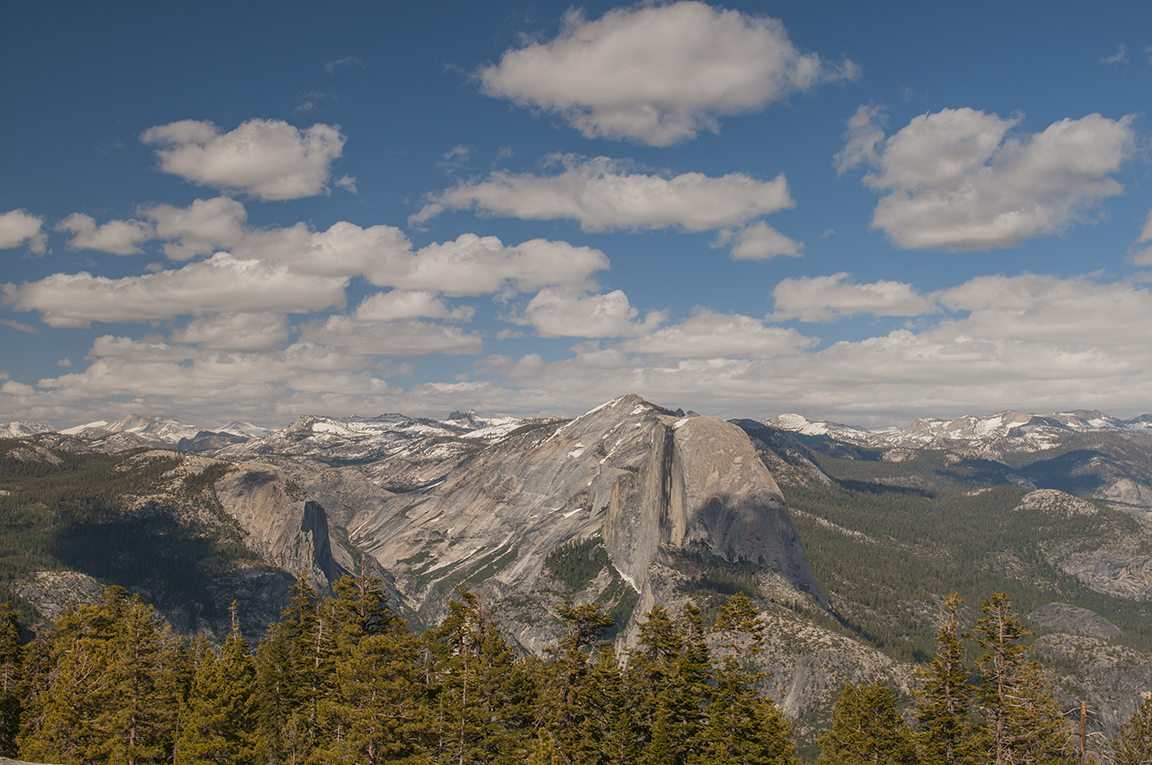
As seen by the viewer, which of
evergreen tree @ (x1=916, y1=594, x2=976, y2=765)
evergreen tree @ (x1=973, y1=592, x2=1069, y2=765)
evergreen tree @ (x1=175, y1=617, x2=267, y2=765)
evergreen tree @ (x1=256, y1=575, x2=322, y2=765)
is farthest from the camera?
evergreen tree @ (x1=256, y1=575, x2=322, y2=765)

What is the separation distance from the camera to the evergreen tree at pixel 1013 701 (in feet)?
155

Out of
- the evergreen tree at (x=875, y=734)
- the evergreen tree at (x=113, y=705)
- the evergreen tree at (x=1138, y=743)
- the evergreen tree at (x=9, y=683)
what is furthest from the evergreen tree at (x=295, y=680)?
the evergreen tree at (x=1138, y=743)

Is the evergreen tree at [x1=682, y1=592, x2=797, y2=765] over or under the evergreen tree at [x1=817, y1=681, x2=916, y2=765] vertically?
over

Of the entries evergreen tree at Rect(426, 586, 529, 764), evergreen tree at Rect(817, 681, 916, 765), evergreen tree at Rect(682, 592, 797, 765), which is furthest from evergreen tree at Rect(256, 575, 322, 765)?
evergreen tree at Rect(817, 681, 916, 765)

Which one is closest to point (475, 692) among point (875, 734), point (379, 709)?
point (379, 709)

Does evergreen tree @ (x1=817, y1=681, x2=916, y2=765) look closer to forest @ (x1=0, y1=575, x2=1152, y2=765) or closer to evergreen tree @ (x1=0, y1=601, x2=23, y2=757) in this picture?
forest @ (x1=0, y1=575, x2=1152, y2=765)

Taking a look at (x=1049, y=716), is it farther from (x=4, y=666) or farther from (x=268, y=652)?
(x=4, y=666)

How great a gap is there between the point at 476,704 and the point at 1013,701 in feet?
118

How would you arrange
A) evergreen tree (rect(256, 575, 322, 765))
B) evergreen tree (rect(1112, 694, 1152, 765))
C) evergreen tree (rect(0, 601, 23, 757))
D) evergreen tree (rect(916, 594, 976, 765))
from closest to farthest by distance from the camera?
evergreen tree (rect(916, 594, 976, 765)), evergreen tree (rect(256, 575, 322, 765)), evergreen tree (rect(0, 601, 23, 757)), evergreen tree (rect(1112, 694, 1152, 765))

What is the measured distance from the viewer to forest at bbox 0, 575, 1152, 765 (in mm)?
46469

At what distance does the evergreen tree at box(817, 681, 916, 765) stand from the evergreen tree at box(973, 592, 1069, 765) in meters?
8.00

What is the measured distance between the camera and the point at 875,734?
5791cm

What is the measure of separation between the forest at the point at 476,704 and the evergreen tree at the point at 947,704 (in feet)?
0.42

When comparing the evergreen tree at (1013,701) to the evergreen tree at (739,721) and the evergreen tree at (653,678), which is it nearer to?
the evergreen tree at (739,721)
